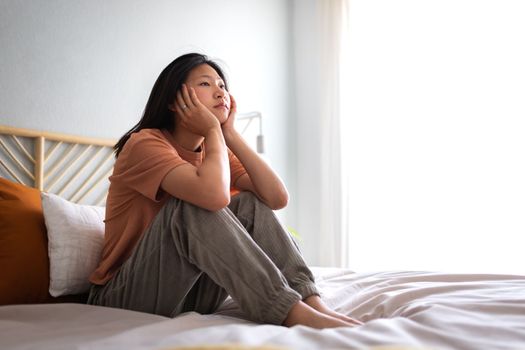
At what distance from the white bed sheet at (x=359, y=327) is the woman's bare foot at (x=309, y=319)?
0.11 meters

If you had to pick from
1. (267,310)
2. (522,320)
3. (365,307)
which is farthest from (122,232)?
(522,320)

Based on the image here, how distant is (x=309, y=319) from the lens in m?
1.11

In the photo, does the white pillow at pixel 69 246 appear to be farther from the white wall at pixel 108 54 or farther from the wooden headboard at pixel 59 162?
the white wall at pixel 108 54

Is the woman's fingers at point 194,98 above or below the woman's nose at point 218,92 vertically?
below

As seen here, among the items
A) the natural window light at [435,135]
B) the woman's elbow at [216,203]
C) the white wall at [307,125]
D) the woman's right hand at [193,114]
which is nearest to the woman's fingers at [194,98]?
the woman's right hand at [193,114]

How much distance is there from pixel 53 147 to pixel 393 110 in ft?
6.92

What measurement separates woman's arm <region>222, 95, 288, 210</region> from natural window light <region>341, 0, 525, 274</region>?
1.82m

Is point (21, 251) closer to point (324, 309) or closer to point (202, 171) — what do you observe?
point (202, 171)

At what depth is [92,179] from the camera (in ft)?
8.07

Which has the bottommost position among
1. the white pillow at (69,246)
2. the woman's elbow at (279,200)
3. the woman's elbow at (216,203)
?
the white pillow at (69,246)

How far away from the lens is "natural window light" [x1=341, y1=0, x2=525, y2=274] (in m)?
3.00

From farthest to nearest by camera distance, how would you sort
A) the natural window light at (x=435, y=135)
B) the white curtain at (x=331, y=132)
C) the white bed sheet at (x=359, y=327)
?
the white curtain at (x=331, y=132) → the natural window light at (x=435, y=135) → the white bed sheet at (x=359, y=327)

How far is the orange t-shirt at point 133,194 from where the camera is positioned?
1455mm

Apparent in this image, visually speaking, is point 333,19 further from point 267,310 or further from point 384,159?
point 267,310
